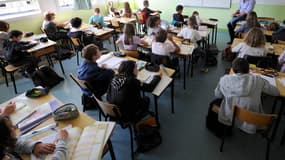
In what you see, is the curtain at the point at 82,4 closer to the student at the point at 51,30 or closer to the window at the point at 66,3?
the window at the point at 66,3

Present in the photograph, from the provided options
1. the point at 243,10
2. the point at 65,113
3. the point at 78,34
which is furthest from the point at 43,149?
the point at 243,10

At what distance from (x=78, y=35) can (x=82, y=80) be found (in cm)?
225

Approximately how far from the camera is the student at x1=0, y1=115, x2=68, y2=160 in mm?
1253

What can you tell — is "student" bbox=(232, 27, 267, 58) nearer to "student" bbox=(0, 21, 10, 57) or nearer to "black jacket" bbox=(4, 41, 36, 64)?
"black jacket" bbox=(4, 41, 36, 64)

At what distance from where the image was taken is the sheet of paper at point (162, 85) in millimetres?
2250

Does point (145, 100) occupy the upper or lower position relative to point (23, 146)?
lower

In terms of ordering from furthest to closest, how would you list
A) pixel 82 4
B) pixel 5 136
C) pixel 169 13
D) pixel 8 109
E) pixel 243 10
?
pixel 169 13
pixel 82 4
pixel 243 10
pixel 8 109
pixel 5 136

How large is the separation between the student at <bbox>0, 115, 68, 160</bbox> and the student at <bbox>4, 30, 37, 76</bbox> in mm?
2620

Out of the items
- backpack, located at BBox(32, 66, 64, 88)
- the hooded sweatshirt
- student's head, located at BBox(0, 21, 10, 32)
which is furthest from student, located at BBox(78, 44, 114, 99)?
student's head, located at BBox(0, 21, 10, 32)

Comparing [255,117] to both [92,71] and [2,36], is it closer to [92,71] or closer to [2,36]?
[92,71]

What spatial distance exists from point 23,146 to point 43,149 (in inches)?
6.2

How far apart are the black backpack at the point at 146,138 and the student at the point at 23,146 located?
1036 millimetres

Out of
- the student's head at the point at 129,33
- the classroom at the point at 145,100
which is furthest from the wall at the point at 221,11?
the student's head at the point at 129,33

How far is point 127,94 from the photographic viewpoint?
203 cm
